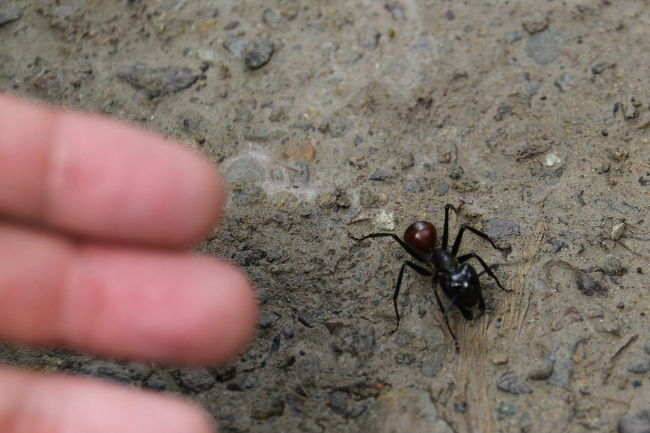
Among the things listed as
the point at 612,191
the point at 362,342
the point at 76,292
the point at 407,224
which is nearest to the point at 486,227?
the point at 407,224

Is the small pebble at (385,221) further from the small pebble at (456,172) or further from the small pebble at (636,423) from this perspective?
the small pebble at (636,423)

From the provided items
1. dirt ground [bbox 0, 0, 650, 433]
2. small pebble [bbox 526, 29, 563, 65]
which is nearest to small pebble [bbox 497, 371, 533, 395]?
dirt ground [bbox 0, 0, 650, 433]

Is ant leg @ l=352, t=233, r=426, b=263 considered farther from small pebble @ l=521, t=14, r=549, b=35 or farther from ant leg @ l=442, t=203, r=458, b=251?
small pebble @ l=521, t=14, r=549, b=35

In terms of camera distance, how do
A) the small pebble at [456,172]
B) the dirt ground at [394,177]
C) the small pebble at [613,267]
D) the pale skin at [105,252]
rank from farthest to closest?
the small pebble at [456,172] → the small pebble at [613,267] → the dirt ground at [394,177] → the pale skin at [105,252]

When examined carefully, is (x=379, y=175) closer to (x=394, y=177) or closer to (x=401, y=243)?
(x=394, y=177)

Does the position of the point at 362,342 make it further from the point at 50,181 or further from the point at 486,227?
the point at 50,181

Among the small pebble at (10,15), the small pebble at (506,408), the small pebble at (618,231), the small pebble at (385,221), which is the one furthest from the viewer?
the small pebble at (10,15)

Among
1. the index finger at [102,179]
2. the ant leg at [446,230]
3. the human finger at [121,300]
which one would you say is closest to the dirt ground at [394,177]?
the ant leg at [446,230]
